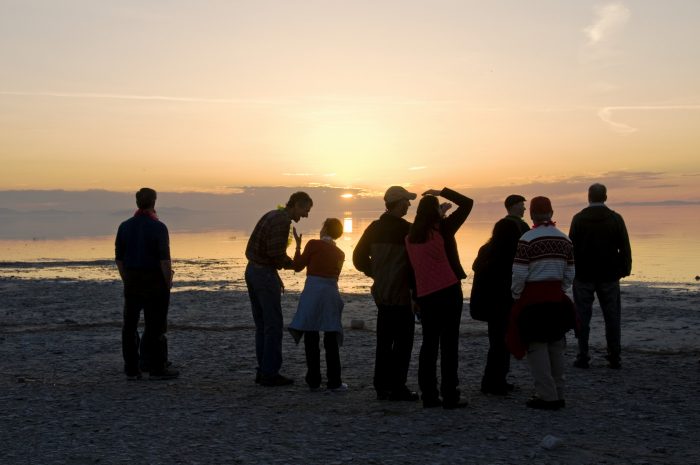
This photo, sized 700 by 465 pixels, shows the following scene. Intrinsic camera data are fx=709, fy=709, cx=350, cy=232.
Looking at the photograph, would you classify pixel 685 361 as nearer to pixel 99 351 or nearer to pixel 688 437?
pixel 688 437

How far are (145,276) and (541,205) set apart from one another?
4924 mm

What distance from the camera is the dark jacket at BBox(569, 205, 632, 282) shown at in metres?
9.69

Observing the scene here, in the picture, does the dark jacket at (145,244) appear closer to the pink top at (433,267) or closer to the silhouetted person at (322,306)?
the silhouetted person at (322,306)

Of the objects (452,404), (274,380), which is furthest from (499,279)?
(274,380)

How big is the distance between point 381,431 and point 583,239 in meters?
4.63

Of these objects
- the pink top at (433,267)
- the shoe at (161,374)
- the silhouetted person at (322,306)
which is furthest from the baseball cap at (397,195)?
the shoe at (161,374)

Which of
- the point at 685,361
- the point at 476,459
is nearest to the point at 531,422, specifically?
the point at 476,459

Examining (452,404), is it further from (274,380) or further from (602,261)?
(602,261)

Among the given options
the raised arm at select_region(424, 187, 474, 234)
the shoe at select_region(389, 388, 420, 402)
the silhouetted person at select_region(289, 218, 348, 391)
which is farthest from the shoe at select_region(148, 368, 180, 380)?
the raised arm at select_region(424, 187, 474, 234)

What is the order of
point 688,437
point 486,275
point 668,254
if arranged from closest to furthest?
point 688,437
point 486,275
point 668,254

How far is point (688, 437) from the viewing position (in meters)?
6.53

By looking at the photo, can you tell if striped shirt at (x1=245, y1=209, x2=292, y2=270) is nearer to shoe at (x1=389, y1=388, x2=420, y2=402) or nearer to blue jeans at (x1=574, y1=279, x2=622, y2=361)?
shoe at (x1=389, y1=388, x2=420, y2=402)

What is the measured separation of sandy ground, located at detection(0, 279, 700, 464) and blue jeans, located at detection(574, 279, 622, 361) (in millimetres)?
325

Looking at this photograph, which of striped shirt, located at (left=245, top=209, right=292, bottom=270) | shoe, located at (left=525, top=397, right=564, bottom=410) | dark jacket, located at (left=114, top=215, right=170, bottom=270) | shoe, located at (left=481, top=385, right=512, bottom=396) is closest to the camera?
shoe, located at (left=525, top=397, right=564, bottom=410)
